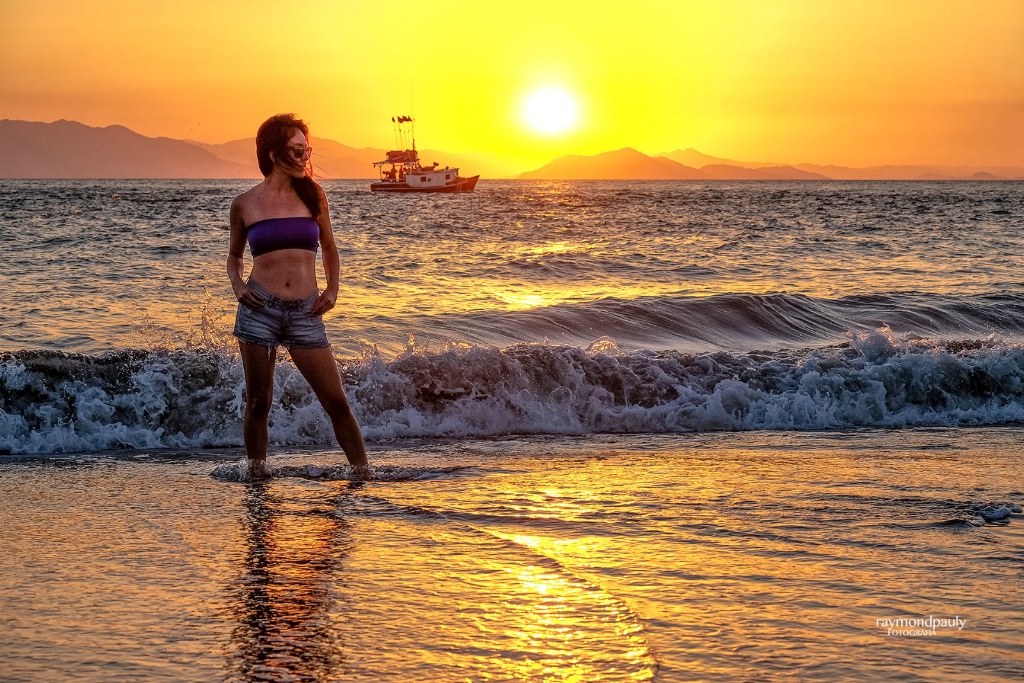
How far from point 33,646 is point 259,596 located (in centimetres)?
79

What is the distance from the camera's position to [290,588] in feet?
13.0

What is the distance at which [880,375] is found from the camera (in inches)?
388

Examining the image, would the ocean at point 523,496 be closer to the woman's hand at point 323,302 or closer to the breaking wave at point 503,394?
the breaking wave at point 503,394

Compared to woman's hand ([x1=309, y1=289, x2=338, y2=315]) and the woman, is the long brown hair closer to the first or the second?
the woman

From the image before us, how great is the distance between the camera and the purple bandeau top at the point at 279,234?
547 cm

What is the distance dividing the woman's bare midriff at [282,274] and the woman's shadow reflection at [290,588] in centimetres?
110

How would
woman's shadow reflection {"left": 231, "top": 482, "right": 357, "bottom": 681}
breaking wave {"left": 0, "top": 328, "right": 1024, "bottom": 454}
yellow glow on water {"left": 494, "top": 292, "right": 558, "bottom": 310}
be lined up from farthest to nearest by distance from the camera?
1. yellow glow on water {"left": 494, "top": 292, "right": 558, "bottom": 310}
2. breaking wave {"left": 0, "top": 328, "right": 1024, "bottom": 454}
3. woman's shadow reflection {"left": 231, "top": 482, "right": 357, "bottom": 681}

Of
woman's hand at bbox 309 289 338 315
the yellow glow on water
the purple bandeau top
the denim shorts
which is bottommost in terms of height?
the yellow glow on water

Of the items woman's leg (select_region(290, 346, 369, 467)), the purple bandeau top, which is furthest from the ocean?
the purple bandeau top

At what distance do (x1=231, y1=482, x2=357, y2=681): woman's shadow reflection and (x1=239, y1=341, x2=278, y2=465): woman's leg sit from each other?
37 centimetres

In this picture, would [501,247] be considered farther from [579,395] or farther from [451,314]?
[579,395]

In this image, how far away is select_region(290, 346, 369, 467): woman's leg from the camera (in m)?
5.64

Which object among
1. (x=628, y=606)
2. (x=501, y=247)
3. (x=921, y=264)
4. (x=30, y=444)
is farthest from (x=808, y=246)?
(x=628, y=606)

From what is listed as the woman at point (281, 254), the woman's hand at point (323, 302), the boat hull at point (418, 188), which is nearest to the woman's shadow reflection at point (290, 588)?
the woman at point (281, 254)
